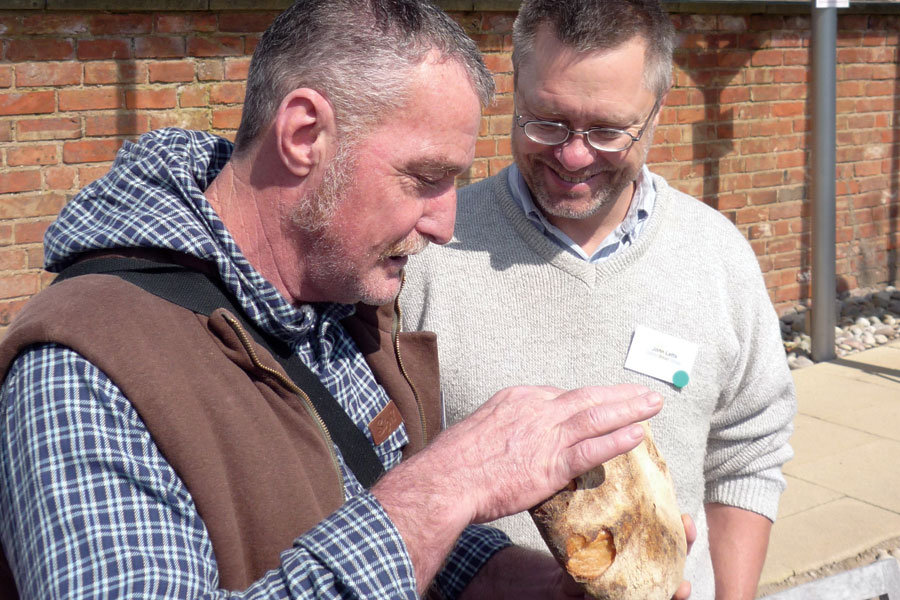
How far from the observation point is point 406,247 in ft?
5.65

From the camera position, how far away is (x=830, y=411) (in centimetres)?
550

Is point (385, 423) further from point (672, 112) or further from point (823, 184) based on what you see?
point (823, 184)

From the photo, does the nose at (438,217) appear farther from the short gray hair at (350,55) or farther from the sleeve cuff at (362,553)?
the sleeve cuff at (362,553)

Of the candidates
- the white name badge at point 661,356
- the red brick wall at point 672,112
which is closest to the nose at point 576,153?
the white name badge at point 661,356

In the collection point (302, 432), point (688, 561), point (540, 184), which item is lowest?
point (688, 561)

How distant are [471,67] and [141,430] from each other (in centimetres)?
84

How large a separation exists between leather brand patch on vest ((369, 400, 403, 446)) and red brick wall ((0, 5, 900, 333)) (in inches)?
116

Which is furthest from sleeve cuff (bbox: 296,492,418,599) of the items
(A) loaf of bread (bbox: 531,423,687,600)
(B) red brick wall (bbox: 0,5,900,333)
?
(B) red brick wall (bbox: 0,5,900,333)

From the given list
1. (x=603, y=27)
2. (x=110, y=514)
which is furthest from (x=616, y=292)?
(x=110, y=514)

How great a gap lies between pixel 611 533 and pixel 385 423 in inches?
17.9

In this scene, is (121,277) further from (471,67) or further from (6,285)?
(6,285)

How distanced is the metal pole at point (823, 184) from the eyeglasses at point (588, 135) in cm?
450


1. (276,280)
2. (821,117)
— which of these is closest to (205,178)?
(276,280)

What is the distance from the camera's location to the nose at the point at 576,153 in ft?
7.37
